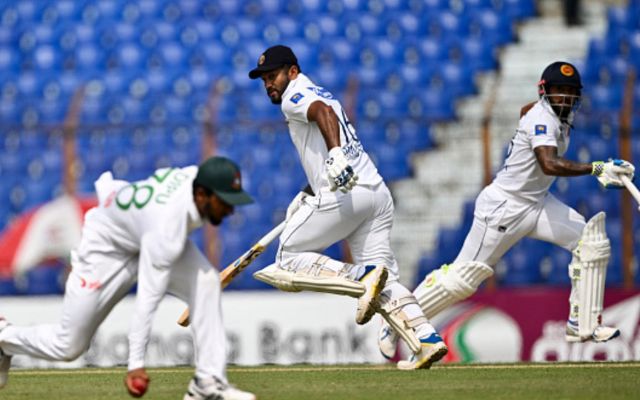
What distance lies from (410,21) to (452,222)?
15.4ft

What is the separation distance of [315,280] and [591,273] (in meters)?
2.00

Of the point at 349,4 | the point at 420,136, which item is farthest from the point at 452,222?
the point at 349,4

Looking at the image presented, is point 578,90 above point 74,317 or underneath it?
above

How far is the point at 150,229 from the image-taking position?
5.72 meters

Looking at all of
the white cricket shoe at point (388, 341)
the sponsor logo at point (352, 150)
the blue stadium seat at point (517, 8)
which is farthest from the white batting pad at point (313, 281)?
the blue stadium seat at point (517, 8)

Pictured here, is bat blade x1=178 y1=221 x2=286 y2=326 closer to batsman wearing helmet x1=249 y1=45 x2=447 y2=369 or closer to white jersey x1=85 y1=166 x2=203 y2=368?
batsman wearing helmet x1=249 y1=45 x2=447 y2=369

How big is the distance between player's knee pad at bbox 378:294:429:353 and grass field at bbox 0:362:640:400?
21cm

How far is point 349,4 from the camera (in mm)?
15680

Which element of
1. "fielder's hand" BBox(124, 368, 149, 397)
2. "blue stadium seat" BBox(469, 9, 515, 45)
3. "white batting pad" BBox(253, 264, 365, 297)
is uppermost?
"blue stadium seat" BBox(469, 9, 515, 45)

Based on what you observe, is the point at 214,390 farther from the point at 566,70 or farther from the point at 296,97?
the point at 566,70

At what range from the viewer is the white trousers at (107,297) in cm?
586

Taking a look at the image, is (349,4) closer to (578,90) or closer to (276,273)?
(578,90)

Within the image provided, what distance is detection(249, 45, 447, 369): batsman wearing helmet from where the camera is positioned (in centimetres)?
736

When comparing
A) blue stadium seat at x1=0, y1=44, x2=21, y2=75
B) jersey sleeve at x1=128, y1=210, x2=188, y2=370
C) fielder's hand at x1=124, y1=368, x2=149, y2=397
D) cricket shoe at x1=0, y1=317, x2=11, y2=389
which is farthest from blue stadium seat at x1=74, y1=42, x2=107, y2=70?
fielder's hand at x1=124, y1=368, x2=149, y2=397
